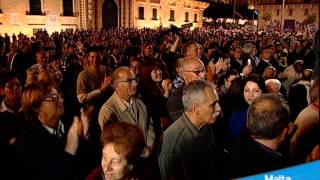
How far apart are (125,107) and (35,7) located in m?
22.7

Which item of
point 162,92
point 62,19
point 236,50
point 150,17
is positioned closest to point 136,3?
point 150,17

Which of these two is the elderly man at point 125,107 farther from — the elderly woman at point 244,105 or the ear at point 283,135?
the ear at point 283,135

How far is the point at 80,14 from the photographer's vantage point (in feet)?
89.2

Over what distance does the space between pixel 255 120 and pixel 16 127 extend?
186 cm

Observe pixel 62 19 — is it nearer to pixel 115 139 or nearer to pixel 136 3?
pixel 136 3

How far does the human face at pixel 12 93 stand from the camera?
3.97 m

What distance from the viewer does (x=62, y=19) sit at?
25.9 meters

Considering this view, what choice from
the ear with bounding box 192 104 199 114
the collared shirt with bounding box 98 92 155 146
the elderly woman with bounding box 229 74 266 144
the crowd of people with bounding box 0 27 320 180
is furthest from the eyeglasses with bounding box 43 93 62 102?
the elderly woman with bounding box 229 74 266 144

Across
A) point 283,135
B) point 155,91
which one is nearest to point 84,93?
point 155,91

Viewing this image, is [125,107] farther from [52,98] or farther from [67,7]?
[67,7]

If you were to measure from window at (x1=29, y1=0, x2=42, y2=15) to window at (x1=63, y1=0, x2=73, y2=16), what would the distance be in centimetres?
195

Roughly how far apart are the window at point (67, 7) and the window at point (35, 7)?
1947mm

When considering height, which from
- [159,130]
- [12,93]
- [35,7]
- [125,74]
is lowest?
[159,130]

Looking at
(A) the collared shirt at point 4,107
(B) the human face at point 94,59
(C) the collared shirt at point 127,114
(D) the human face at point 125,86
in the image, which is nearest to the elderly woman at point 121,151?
(C) the collared shirt at point 127,114
